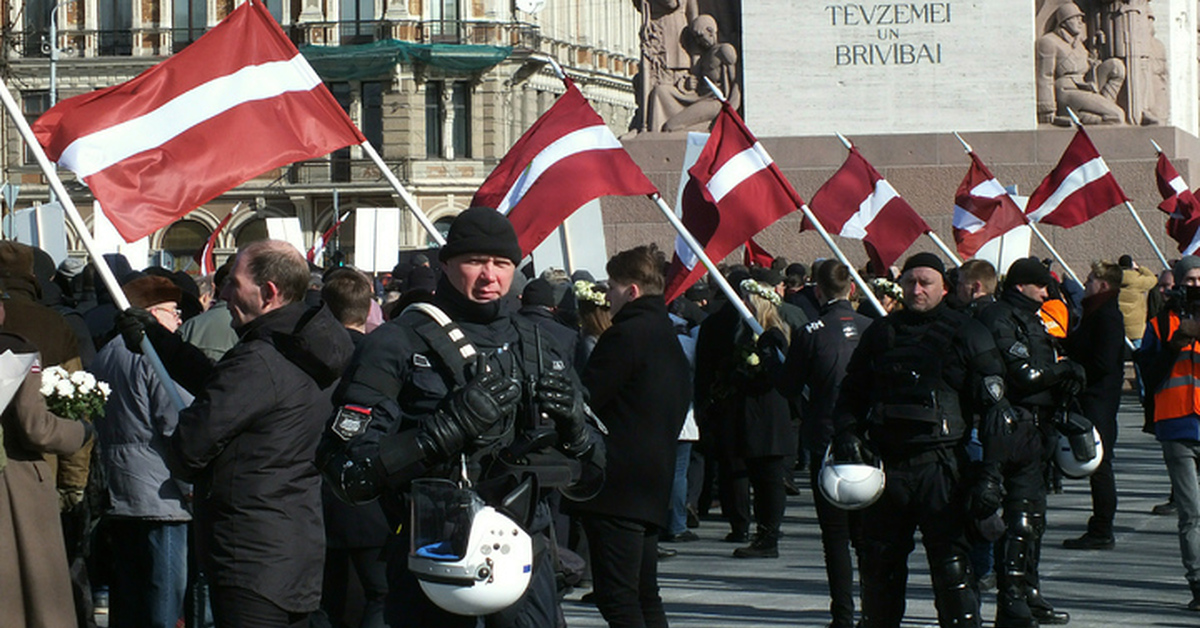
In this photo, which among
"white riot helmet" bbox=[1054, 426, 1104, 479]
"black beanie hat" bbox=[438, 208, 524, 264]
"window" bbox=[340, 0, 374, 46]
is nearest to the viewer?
"black beanie hat" bbox=[438, 208, 524, 264]

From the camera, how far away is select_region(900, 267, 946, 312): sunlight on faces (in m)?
7.53

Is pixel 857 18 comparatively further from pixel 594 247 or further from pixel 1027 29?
pixel 594 247

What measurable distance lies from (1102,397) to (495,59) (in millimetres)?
46249

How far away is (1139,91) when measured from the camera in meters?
19.4

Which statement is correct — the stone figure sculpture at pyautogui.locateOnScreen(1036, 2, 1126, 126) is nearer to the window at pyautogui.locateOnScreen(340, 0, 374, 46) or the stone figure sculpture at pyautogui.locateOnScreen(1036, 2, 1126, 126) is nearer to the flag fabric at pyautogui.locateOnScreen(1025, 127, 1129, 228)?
the flag fabric at pyautogui.locateOnScreen(1025, 127, 1129, 228)

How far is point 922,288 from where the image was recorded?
753 cm

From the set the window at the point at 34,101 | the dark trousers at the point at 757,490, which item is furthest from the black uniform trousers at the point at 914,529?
the window at the point at 34,101

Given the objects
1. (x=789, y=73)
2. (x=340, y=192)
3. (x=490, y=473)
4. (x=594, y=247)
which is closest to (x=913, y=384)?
(x=490, y=473)

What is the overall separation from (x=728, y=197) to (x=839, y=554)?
278cm

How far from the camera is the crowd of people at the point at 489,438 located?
196 inches

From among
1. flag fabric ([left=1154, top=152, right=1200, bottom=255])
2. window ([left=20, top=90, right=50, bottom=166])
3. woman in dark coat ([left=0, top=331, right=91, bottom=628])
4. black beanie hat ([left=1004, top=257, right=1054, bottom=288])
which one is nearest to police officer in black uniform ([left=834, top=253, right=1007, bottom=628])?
black beanie hat ([left=1004, top=257, right=1054, bottom=288])

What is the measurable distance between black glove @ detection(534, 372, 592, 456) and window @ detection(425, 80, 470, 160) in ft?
172

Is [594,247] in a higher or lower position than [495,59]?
lower

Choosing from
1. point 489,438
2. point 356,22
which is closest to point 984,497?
point 489,438
